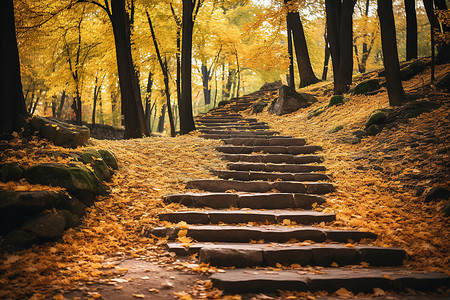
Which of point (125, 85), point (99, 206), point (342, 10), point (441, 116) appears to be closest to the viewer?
point (99, 206)

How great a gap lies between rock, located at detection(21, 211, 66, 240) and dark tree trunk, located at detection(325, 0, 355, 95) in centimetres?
1031

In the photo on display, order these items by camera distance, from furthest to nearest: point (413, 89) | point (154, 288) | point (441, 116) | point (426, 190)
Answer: point (413, 89) < point (441, 116) < point (426, 190) < point (154, 288)

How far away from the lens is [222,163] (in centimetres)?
619

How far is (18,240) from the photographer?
286 centimetres

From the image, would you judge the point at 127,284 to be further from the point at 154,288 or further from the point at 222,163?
the point at 222,163

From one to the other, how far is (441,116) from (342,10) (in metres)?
6.24

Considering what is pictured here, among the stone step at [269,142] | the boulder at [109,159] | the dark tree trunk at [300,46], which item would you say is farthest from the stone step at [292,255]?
the dark tree trunk at [300,46]

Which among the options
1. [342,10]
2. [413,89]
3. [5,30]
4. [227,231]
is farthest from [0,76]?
[342,10]

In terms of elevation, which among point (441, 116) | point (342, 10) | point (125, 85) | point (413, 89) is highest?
point (342, 10)

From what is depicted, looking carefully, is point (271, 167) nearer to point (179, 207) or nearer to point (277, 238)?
point (179, 207)

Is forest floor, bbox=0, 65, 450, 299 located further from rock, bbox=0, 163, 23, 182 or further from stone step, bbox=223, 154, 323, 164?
stone step, bbox=223, 154, 323, 164

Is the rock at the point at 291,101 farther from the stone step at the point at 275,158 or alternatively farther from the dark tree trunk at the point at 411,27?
the stone step at the point at 275,158

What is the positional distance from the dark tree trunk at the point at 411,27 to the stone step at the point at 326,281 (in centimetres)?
1144

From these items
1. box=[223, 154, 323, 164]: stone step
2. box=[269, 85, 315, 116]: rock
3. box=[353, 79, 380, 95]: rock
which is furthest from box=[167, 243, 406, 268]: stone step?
box=[269, 85, 315, 116]: rock
